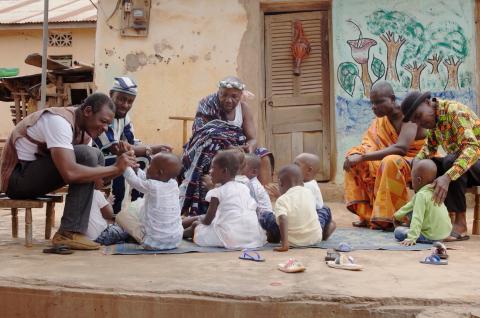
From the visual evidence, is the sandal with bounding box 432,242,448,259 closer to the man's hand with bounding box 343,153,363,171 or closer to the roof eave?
the man's hand with bounding box 343,153,363,171

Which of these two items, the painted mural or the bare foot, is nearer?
the bare foot

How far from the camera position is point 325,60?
8.37 metres

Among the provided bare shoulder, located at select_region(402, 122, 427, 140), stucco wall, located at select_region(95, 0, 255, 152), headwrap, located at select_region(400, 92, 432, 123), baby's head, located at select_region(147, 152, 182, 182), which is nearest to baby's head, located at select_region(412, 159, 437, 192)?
headwrap, located at select_region(400, 92, 432, 123)

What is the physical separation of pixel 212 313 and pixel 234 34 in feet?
20.1

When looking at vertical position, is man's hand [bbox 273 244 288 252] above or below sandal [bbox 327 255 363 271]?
above

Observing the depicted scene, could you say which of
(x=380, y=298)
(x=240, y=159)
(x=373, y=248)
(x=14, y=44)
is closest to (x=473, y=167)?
(x=373, y=248)

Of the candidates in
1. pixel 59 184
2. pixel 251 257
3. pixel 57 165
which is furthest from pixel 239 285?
pixel 59 184

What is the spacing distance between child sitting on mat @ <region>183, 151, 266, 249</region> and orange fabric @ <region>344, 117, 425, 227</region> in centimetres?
135

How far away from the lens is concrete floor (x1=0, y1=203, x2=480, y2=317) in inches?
104

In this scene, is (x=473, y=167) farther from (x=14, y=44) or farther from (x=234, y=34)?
(x=14, y=44)

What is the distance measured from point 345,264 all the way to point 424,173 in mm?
1450

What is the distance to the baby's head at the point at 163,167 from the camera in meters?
3.94

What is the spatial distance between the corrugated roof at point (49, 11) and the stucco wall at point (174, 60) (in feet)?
26.5

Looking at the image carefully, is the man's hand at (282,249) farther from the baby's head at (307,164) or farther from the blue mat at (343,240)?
the baby's head at (307,164)
